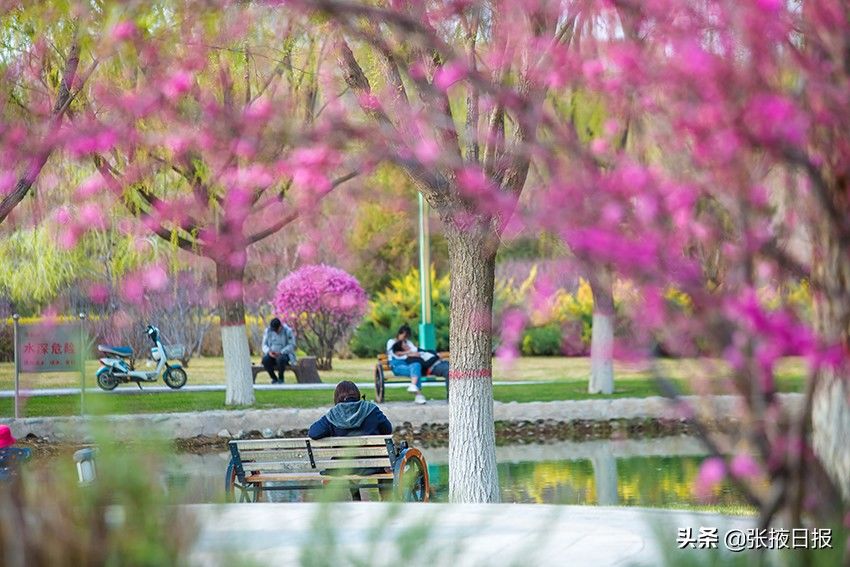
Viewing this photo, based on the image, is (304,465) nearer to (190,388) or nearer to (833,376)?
(833,376)

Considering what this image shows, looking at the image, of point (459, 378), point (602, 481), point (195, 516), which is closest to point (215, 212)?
point (602, 481)

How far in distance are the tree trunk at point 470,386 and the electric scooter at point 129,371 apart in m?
14.1

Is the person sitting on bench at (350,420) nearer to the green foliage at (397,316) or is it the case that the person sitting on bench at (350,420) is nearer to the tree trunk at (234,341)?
the tree trunk at (234,341)

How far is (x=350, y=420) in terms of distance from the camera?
10.0 m

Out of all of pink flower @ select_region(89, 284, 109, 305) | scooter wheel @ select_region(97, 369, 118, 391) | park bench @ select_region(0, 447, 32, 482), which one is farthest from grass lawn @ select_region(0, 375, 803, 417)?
park bench @ select_region(0, 447, 32, 482)

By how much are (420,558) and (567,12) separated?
583 centimetres

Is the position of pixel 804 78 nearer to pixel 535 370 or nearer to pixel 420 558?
pixel 420 558

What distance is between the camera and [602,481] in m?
14.2

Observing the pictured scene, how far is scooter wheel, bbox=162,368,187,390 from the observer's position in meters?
24.2

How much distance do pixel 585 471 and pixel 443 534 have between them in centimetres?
879

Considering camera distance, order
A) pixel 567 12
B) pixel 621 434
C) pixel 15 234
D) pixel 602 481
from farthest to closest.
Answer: pixel 15 234, pixel 621 434, pixel 602 481, pixel 567 12

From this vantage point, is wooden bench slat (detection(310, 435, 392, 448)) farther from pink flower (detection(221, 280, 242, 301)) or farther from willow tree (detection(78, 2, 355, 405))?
pink flower (detection(221, 280, 242, 301))

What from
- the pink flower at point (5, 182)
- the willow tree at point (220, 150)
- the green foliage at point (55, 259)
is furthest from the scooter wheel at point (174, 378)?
the pink flower at point (5, 182)

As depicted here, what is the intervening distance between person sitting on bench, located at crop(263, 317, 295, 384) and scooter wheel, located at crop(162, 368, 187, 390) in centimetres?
221
